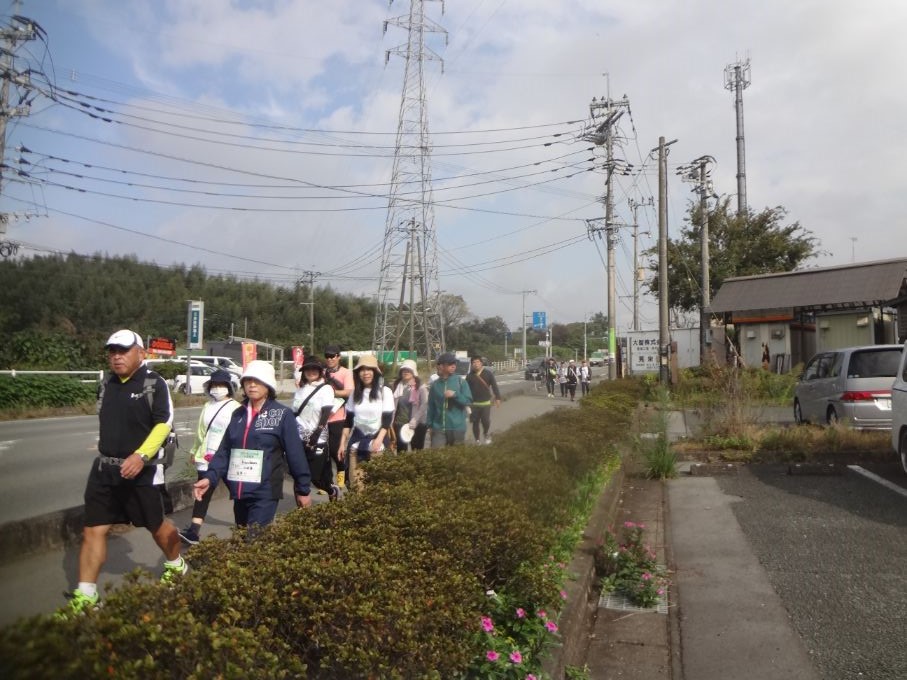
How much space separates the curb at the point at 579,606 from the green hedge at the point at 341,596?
289 millimetres

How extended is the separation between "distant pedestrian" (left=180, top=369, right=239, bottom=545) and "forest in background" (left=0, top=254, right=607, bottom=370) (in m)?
2.00

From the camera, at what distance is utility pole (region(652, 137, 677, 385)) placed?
24250 millimetres

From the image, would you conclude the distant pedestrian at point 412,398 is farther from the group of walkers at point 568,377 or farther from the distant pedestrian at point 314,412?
the group of walkers at point 568,377

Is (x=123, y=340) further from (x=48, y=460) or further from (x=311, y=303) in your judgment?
(x=311, y=303)

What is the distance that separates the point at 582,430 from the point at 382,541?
5.38m

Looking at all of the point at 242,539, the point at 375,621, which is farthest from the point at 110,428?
the point at 375,621

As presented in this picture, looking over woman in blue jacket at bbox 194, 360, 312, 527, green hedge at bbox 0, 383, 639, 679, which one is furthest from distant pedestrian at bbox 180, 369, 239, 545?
green hedge at bbox 0, 383, 639, 679

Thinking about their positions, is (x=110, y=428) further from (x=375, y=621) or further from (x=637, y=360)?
(x=637, y=360)

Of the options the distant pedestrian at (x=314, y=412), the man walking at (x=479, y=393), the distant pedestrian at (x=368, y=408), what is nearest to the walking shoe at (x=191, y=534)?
the distant pedestrian at (x=314, y=412)

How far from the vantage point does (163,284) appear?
31.3 meters

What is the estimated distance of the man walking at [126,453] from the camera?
14.4ft

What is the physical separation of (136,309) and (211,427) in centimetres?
2069

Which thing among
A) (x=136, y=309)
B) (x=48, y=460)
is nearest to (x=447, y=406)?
(x=48, y=460)

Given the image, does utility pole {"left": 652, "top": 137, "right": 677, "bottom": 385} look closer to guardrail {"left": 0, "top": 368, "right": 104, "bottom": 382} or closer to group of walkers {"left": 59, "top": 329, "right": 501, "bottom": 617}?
guardrail {"left": 0, "top": 368, "right": 104, "bottom": 382}
